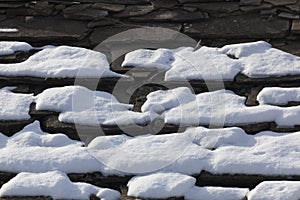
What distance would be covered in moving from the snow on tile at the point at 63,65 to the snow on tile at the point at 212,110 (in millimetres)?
345

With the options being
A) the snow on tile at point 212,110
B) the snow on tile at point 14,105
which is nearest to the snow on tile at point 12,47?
the snow on tile at point 14,105

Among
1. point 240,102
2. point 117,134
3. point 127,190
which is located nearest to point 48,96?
point 117,134

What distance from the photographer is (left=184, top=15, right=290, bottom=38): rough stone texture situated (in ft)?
13.7

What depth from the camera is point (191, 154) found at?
11.5ft

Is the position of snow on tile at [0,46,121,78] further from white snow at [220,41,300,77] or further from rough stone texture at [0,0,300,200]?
white snow at [220,41,300,77]

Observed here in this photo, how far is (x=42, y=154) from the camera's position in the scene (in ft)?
11.8

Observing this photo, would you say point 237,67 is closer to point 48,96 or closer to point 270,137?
point 270,137

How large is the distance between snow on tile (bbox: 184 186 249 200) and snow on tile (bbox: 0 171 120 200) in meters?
0.35

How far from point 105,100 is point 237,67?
2.40ft

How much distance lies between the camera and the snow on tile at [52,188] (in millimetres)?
3416

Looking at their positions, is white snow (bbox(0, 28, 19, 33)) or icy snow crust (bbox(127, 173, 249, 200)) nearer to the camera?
icy snow crust (bbox(127, 173, 249, 200))

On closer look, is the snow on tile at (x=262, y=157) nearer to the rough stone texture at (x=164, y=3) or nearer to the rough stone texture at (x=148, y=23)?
the rough stone texture at (x=148, y=23)

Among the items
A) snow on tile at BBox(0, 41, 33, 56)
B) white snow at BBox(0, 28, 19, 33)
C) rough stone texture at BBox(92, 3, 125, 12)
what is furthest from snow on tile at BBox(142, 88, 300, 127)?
white snow at BBox(0, 28, 19, 33)

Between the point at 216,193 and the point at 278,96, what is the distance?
2.32ft
